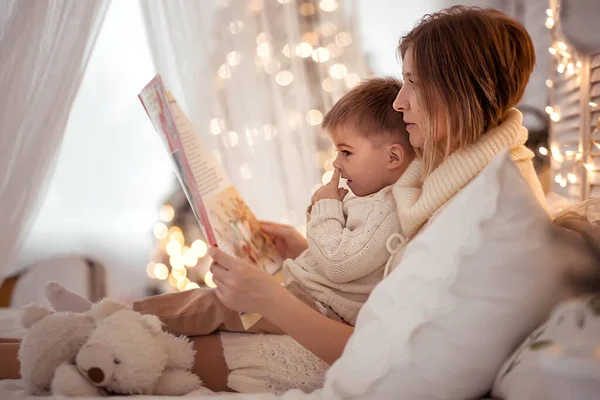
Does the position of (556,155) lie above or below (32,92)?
below

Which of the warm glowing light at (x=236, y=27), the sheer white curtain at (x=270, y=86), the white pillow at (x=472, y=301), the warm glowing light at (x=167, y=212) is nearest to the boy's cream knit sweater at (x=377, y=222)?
the white pillow at (x=472, y=301)

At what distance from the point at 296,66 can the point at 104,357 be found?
1.47m

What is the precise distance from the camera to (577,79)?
5.72 feet

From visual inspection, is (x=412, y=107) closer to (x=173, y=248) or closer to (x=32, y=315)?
(x=32, y=315)

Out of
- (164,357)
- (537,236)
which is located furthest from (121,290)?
(537,236)

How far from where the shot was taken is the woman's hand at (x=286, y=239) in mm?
1502

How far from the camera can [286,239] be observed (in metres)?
1.51

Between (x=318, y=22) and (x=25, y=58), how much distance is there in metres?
1.22

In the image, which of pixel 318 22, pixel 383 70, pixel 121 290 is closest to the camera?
pixel 318 22

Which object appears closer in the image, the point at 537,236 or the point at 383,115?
the point at 537,236

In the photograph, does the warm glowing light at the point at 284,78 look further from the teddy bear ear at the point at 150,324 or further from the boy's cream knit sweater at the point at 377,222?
the teddy bear ear at the point at 150,324

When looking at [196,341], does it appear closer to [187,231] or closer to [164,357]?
[164,357]

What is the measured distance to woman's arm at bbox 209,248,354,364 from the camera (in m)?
1.01

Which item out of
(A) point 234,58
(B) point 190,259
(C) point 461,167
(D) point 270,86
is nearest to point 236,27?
(A) point 234,58
